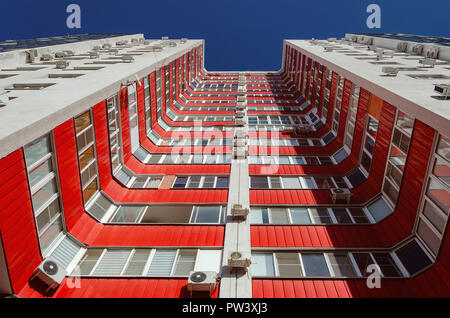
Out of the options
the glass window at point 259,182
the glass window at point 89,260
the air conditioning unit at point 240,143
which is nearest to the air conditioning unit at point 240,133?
the air conditioning unit at point 240,143

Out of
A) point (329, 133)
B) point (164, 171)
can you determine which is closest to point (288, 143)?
point (329, 133)

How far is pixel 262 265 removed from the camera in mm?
17219

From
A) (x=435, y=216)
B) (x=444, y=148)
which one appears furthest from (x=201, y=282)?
(x=444, y=148)

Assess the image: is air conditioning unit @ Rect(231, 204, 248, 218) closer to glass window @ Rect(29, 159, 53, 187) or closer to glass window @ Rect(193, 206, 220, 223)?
glass window @ Rect(193, 206, 220, 223)

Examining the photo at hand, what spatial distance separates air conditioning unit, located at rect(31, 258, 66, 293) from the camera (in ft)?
46.6

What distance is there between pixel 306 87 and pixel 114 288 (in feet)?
150

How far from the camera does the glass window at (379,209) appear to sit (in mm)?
20203

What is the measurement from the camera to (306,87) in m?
52.2

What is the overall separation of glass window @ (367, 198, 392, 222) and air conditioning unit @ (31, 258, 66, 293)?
18992 mm

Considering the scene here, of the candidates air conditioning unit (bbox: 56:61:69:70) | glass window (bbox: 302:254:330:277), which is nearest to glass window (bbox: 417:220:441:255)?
glass window (bbox: 302:254:330:277)

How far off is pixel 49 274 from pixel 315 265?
13518 mm

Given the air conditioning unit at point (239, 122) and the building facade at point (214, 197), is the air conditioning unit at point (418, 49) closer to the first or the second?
the building facade at point (214, 197)

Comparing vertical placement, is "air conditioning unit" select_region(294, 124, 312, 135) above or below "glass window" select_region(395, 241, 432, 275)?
above
